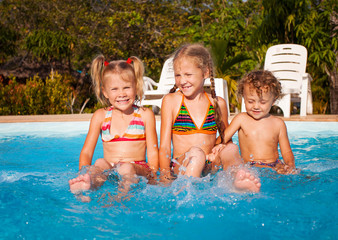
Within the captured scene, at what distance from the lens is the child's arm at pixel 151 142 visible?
301cm

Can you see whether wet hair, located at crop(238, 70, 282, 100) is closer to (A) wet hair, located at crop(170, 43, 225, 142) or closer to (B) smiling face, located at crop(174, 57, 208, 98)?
(A) wet hair, located at crop(170, 43, 225, 142)

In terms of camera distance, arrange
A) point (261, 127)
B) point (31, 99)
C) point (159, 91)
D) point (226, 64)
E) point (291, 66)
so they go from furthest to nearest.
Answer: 1. point (31, 99)
2. point (226, 64)
3. point (291, 66)
4. point (159, 91)
5. point (261, 127)

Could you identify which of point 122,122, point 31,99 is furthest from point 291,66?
point 31,99

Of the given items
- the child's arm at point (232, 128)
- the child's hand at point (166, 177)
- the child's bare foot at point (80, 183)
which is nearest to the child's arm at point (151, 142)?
the child's hand at point (166, 177)

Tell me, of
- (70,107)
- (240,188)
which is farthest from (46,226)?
(70,107)

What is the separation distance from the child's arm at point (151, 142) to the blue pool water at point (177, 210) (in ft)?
1.05

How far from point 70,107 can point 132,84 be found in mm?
9597

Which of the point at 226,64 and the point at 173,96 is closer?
the point at 173,96

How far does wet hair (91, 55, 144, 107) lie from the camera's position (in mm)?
3006

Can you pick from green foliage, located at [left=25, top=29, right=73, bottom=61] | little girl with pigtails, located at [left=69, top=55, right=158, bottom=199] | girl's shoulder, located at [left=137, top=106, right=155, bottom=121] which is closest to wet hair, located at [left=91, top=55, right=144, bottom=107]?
little girl with pigtails, located at [left=69, top=55, right=158, bottom=199]

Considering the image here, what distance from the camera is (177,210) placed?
2225mm

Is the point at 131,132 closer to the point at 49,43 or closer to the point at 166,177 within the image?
→ the point at 166,177

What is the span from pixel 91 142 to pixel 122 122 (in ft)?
1.04

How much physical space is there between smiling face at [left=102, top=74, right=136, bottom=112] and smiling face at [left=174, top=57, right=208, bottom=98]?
42cm
